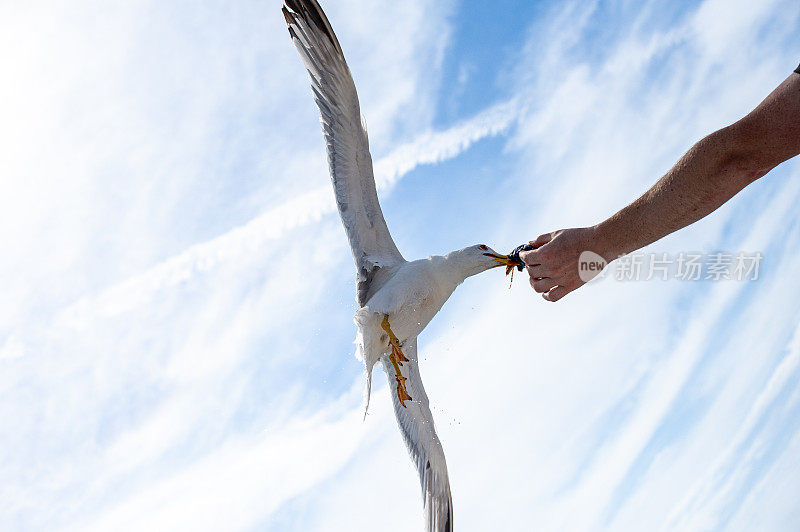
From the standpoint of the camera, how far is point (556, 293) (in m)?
3.77

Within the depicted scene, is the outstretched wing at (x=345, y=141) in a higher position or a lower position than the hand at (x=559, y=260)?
higher

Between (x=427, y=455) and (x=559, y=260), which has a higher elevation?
(x=427, y=455)

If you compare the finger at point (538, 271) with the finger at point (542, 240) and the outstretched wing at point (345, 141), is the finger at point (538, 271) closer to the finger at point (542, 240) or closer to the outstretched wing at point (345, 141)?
the finger at point (542, 240)

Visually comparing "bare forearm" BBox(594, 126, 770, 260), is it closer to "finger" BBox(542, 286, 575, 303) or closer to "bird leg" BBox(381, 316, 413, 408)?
"finger" BBox(542, 286, 575, 303)

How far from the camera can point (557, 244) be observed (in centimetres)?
359

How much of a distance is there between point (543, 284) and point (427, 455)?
8.82 ft

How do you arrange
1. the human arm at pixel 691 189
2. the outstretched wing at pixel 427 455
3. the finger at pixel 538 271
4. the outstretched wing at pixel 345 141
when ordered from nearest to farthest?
1. the human arm at pixel 691 189
2. the finger at pixel 538 271
3. the outstretched wing at pixel 345 141
4. the outstretched wing at pixel 427 455

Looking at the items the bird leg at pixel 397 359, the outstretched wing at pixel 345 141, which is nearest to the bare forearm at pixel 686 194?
the bird leg at pixel 397 359

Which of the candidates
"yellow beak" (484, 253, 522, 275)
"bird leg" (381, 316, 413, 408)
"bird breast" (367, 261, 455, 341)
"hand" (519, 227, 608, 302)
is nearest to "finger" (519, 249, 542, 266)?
"hand" (519, 227, 608, 302)

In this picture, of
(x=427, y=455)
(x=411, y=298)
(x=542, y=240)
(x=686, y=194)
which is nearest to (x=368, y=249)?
(x=411, y=298)

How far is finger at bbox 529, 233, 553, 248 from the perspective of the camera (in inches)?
151

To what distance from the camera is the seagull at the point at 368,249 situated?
4508mm

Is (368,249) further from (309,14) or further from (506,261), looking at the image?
(309,14)

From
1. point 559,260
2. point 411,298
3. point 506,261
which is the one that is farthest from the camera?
point 506,261
